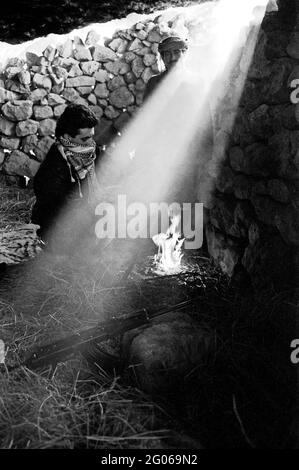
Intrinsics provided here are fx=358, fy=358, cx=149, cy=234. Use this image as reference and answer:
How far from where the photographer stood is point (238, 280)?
3.50 metres

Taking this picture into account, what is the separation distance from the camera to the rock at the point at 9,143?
7.80 metres

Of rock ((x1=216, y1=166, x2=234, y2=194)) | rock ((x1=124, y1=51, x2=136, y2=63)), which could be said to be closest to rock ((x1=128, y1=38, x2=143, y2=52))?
rock ((x1=124, y1=51, x2=136, y2=63))

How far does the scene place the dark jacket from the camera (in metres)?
4.45

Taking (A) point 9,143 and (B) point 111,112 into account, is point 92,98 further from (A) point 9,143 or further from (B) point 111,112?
(A) point 9,143

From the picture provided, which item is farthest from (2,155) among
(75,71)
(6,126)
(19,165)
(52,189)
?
(52,189)

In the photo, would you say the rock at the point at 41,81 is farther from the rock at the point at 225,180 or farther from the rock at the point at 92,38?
the rock at the point at 225,180

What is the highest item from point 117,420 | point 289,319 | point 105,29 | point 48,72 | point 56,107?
point 105,29

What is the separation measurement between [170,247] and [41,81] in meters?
5.28

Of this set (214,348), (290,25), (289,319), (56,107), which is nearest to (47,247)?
(214,348)

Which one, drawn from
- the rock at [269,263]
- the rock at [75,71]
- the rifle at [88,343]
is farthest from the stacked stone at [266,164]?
the rock at [75,71]

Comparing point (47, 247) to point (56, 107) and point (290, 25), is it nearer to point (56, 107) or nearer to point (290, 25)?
point (290, 25)

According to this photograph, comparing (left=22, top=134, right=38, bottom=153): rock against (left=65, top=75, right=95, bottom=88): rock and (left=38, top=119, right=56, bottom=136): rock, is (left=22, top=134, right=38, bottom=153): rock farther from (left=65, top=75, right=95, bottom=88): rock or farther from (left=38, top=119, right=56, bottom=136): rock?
(left=65, top=75, right=95, bottom=88): rock
